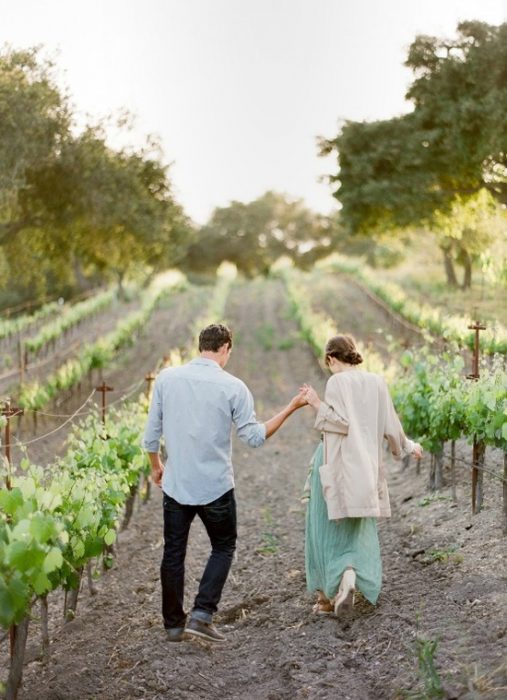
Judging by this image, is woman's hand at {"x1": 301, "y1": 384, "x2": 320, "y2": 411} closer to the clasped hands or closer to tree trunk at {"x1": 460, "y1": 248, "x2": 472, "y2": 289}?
the clasped hands

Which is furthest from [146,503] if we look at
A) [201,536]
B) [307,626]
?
[307,626]

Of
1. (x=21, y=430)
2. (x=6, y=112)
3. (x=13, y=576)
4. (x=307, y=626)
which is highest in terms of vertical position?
(x=6, y=112)

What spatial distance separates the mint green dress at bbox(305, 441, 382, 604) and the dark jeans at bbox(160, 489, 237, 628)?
2.02 ft

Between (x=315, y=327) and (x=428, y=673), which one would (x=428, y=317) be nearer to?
(x=315, y=327)

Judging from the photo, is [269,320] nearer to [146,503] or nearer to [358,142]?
[358,142]

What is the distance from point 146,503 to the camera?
11.1 meters

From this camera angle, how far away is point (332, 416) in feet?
17.9

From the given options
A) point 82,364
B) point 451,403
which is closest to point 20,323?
point 82,364

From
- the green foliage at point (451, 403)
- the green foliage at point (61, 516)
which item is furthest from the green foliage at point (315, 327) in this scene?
the green foliage at point (61, 516)

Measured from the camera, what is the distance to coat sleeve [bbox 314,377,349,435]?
5445 millimetres

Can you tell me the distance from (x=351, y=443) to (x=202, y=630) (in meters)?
1.45

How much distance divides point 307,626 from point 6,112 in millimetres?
13440

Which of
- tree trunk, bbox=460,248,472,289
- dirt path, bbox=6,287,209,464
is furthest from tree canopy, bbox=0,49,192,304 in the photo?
tree trunk, bbox=460,248,472,289

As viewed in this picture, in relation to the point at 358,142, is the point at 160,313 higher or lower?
lower
